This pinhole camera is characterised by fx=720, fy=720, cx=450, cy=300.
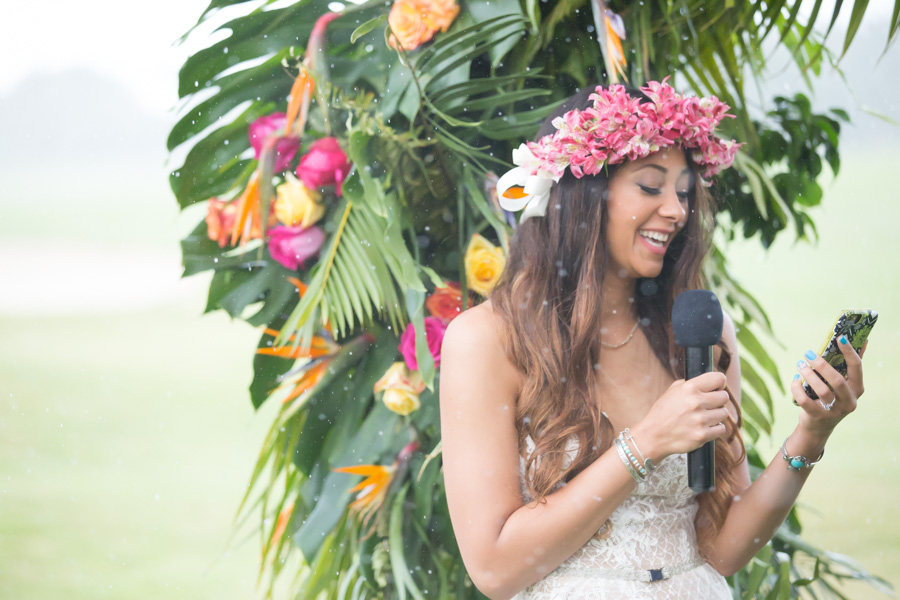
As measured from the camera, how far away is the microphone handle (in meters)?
0.67

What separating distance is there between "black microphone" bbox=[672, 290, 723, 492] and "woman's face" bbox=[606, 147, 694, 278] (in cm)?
9

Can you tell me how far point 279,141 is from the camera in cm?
102

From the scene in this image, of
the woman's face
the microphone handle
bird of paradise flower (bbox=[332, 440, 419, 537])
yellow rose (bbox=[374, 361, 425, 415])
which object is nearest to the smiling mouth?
the woman's face

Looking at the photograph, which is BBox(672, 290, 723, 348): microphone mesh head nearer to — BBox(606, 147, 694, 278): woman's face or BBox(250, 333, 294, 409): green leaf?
BBox(606, 147, 694, 278): woman's face

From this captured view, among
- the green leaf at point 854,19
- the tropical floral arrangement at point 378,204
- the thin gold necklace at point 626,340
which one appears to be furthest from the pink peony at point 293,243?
the green leaf at point 854,19

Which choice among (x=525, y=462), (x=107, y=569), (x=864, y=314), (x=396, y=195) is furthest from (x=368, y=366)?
(x=107, y=569)

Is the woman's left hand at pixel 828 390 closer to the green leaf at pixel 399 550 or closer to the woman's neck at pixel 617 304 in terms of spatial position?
the woman's neck at pixel 617 304

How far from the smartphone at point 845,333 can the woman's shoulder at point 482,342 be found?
0.29 m

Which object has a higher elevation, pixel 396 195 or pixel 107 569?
pixel 396 195

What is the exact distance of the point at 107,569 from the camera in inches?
106

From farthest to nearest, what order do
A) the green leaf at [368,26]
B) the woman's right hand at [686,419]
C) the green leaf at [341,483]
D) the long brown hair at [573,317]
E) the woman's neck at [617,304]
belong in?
the green leaf at [341,483] → the green leaf at [368,26] → the woman's neck at [617,304] → the long brown hair at [573,317] → the woman's right hand at [686,419]

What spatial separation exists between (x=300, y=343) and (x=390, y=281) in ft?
0.55

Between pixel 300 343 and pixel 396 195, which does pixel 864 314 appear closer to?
pixel 396 195

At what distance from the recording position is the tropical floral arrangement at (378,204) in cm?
99
